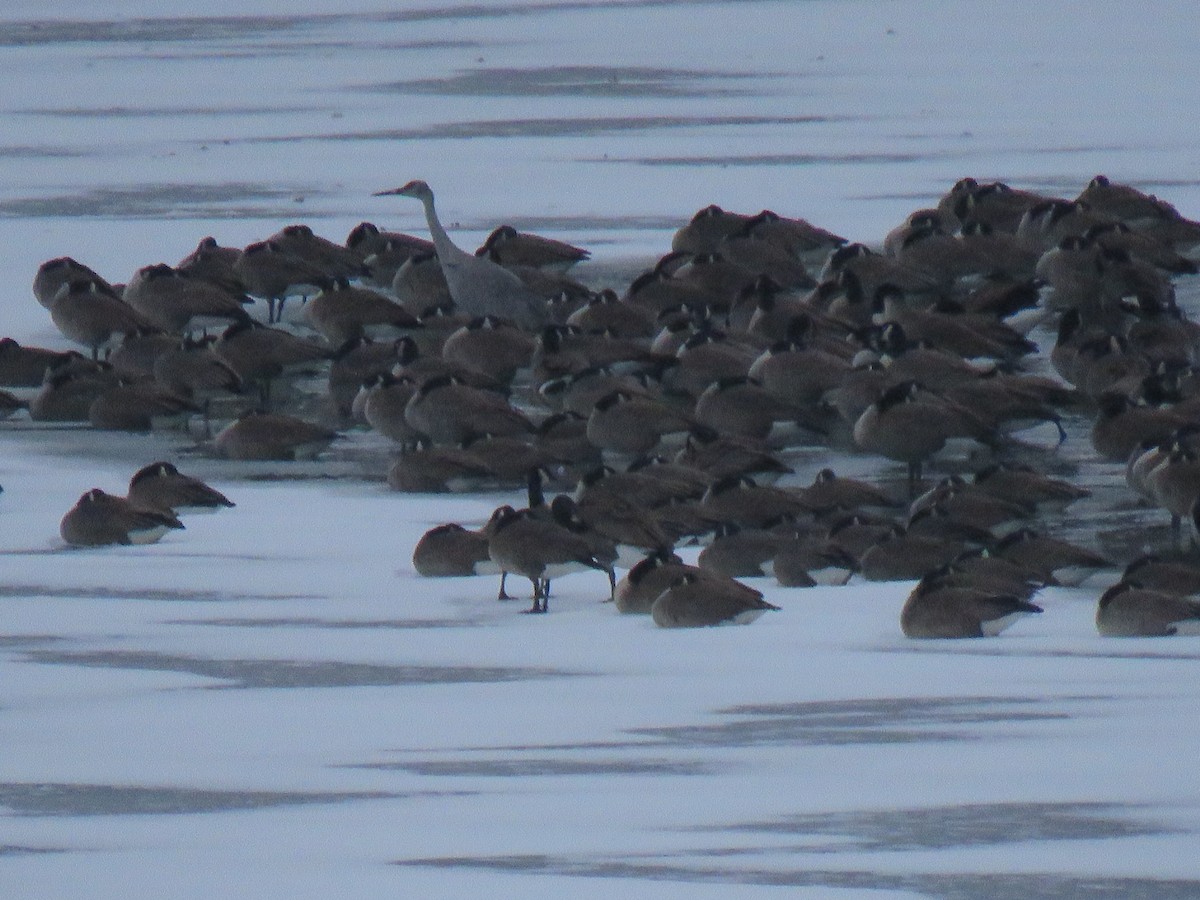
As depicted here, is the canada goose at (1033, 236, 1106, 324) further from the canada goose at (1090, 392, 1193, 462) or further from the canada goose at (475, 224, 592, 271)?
the canada goose at (1090, 392, 1193, 462)

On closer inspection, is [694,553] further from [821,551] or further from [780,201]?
[780,201]

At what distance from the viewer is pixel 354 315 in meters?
14.9

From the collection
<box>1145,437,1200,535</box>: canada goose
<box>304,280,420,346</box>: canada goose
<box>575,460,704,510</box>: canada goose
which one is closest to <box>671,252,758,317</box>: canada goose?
<box>304,280,420,346</box>: canada goose

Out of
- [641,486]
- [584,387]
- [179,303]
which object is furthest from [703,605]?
[179,303]

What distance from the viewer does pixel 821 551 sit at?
952cm

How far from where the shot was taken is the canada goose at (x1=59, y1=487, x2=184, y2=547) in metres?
10.3

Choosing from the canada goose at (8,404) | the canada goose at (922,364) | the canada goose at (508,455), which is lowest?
the canada goose at (8,404)

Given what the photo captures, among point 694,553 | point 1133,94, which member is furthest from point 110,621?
point 1133,94

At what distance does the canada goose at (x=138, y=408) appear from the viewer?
12.9 meters

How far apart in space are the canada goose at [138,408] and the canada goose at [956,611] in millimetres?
5377

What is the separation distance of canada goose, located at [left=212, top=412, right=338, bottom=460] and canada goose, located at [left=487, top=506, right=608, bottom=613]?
3101 mm

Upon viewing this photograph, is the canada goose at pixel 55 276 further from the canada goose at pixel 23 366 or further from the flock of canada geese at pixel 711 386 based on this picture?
the canada goose at pixel 23 366

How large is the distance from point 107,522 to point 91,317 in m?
4.54

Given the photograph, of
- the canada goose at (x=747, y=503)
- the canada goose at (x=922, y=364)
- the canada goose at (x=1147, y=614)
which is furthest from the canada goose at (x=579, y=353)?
the canada goose at (x=1147, y=614)
